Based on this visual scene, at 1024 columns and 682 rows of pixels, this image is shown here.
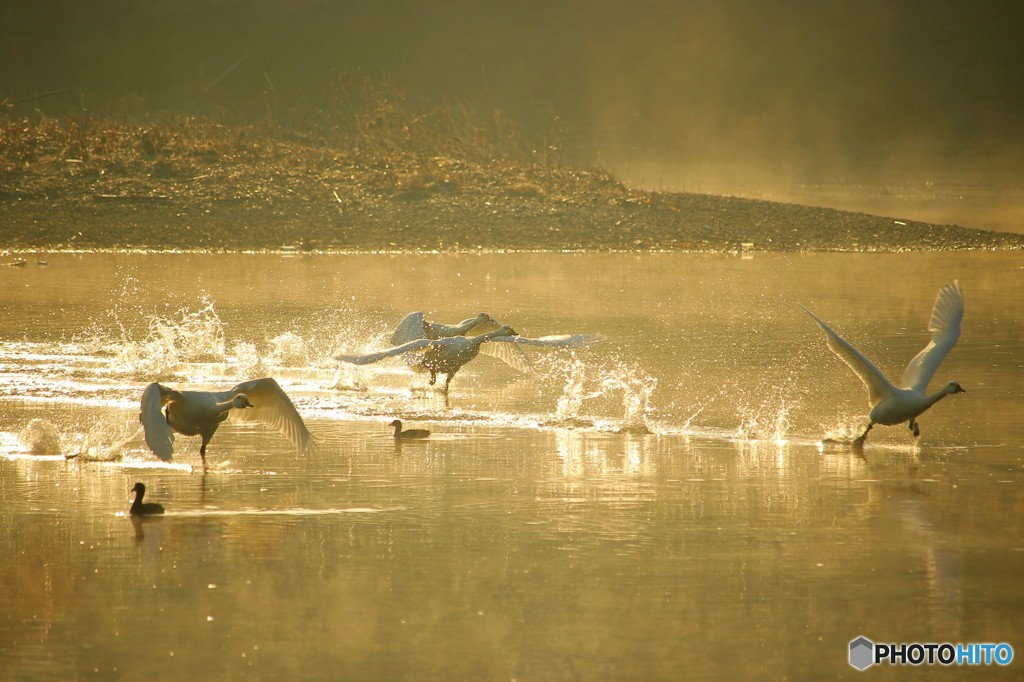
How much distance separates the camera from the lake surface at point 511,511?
659 cm

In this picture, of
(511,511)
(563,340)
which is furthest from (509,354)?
(511,511)

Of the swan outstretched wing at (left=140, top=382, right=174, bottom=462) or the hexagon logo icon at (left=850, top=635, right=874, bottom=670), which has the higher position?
the swan outstretched wing at (left=140, top=382, right=174, bottom=462)

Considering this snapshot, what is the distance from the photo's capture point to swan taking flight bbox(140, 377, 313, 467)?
31.2ft

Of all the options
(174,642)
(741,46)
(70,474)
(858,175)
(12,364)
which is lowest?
(174,642)

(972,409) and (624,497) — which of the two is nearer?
(624,497)

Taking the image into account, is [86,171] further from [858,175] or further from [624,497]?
[858,175]

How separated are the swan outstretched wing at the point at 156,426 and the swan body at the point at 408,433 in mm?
1984

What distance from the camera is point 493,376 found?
13875 millimetres

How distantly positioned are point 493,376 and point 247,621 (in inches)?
283

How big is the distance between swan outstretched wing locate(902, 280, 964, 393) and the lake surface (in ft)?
1.42

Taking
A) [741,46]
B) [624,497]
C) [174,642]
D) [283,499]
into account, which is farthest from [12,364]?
[741,46]

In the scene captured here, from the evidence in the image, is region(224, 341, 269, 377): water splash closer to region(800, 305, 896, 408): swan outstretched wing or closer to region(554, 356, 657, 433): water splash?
region(554, 356, 657, 433): water splash

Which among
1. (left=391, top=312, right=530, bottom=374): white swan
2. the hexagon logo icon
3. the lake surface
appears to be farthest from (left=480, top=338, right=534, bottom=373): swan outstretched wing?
the hexagon logo icon

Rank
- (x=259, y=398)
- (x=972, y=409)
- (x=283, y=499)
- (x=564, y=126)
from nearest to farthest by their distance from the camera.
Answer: (x=283, y=499) → (x=259, y=398) → (x=972, y=409) → (x=564, y=126)
